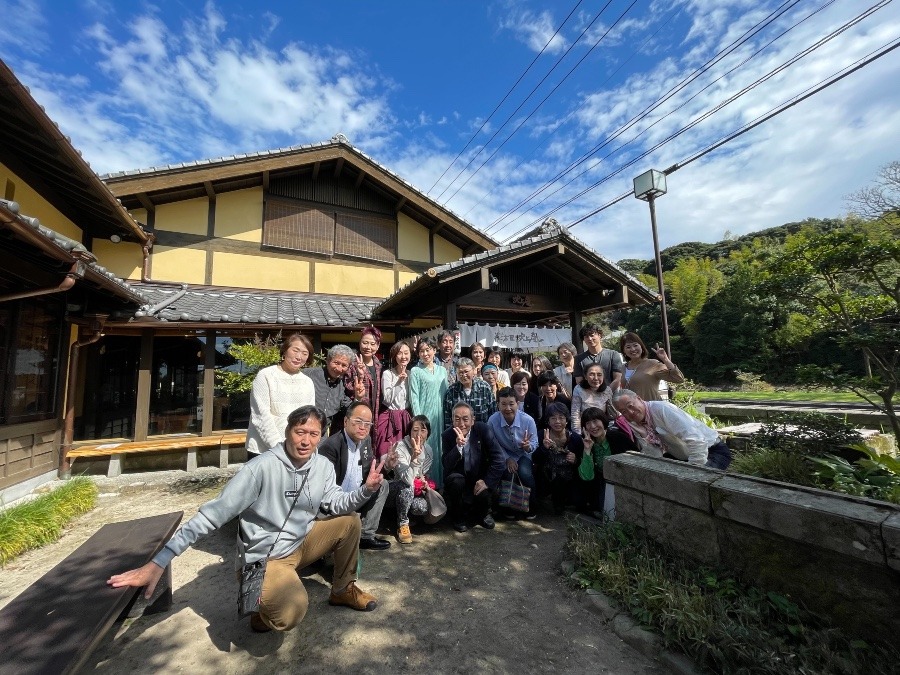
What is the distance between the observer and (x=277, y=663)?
2.37 meters

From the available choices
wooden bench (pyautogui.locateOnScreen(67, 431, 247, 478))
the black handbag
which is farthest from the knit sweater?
wooden bench (pyautogui.locateOnScreen(67, 431, 247, 478))

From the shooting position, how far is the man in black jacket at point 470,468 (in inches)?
165

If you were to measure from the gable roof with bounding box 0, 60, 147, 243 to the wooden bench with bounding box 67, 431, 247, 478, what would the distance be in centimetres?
399

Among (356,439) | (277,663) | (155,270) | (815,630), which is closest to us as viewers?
(815,630)

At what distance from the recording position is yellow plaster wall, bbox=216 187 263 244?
869 centimetres

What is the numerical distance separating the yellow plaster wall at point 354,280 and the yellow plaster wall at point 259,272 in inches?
15.6

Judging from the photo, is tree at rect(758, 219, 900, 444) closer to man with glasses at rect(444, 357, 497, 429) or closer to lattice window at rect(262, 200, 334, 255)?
man with glasses at rect(444, 357, 497, 429)

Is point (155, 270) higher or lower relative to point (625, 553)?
higher

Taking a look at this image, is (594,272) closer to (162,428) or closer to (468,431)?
(468,431)

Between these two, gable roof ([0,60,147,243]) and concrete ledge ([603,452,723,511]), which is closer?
concrete ledge ([603,452,723,511])

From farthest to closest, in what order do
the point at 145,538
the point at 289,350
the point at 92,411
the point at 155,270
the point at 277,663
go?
the point at 155,270
the point at 92,411
the point at 289,350
the point at 145,538
the point at 277,663

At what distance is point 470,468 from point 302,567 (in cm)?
192

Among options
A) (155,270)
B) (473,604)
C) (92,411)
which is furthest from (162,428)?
(473,604)

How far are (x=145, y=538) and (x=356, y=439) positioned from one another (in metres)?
1.67
